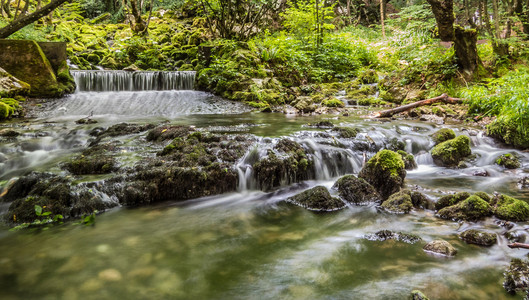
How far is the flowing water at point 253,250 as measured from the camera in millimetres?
2438

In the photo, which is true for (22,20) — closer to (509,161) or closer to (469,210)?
(469,210)

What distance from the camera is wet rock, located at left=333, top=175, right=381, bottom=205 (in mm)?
4223

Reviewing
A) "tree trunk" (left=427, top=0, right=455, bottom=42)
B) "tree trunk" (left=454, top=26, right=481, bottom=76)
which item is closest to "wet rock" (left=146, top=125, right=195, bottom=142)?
"tree trunk" (left=427, top=0, right=455, bottom=42)

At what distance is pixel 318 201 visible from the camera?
4102mm

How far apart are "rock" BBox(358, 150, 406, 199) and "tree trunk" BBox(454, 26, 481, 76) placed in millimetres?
7816

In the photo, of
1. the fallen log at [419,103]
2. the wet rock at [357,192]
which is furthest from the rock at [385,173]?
the fallen log at [419,103]

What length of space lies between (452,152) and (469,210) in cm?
282

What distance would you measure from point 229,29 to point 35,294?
15071 mm

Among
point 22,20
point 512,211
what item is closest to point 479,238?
point 512,211

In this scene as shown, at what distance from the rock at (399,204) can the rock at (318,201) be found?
59cm

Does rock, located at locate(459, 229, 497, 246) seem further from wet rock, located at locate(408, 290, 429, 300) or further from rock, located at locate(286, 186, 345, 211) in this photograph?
rock, located at locate(286, 186, 345, 211)

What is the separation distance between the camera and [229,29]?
1544cm

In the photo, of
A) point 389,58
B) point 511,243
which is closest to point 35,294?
point 511,243

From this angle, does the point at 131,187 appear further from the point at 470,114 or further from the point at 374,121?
the point at 470,114
